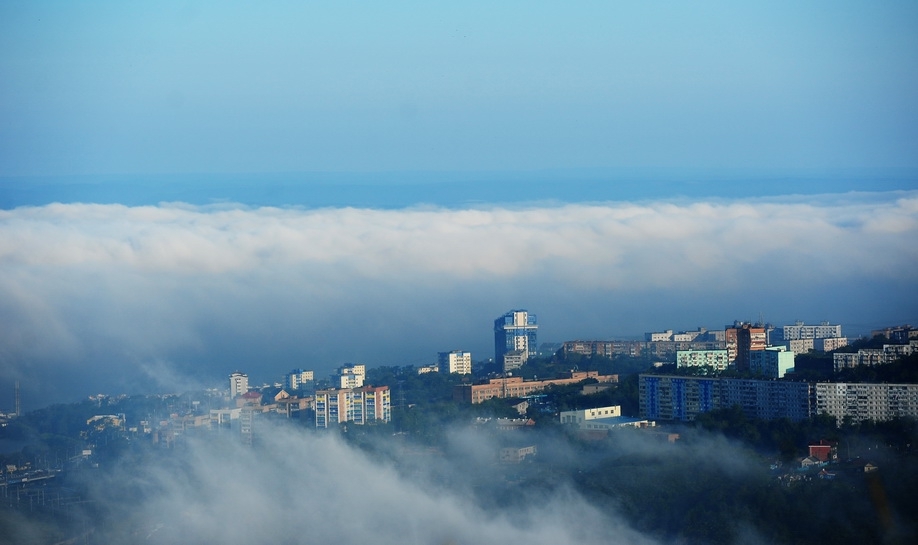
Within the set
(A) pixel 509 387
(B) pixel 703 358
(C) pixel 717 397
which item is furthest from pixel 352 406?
(B) pixel 703 358

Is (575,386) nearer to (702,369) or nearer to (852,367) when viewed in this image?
(702,369)

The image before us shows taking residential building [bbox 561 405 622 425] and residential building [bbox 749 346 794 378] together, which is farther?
residential building [bbox 749 346 794 378]

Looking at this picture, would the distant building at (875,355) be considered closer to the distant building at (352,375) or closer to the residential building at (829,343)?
the residential building at (829,343)

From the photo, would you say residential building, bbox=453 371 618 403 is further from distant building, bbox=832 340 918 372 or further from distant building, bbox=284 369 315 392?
distant building, bbox=832 340 918 372

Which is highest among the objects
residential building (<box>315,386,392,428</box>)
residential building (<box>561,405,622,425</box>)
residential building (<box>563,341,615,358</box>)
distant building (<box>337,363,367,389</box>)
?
residential building (<box>563,341,615,358</box>)

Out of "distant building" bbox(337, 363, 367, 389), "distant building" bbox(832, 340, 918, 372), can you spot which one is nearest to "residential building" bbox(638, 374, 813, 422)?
"distant building" bbox(832, 340, 918, 372)

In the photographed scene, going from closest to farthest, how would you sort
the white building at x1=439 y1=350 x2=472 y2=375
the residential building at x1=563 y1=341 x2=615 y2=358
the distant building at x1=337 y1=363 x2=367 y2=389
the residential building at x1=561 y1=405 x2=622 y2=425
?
the residential building at x1=561 y1=405 x2=622 y2=425, the distant building at x1=337 y1=363 x2=367 y2=389, the white building at x1=439 y1=350 x2=472 y2=375, the residential building at x1=563 y1=341 x2=615 y2=358
